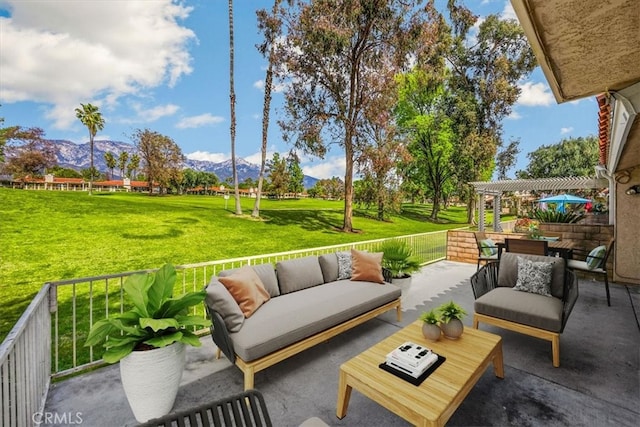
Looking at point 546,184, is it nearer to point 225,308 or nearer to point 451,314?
point 451,314

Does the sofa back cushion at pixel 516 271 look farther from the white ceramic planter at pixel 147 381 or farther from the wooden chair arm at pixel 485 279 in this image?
the white ceramic planter at pixel 147 381

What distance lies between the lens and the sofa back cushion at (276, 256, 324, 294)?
142 inches

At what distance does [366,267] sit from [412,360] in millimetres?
2123

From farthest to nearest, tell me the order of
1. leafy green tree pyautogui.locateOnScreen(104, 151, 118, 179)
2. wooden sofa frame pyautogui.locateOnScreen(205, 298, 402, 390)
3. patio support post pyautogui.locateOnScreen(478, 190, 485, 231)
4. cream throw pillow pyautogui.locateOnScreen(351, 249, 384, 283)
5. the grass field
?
leafy green tree pyautogui.locateOnScreen(104, 151, 118, 179)
patio support post pyautogui.locateOnScreen(478, 190, 485, 231)
the grass field
cream throw pillow pyautogui.locateOnScreen(351, 249, 384, 283)
wooden sofa frame pyautogui.locateOnScreen(205, 298, 402, 390)

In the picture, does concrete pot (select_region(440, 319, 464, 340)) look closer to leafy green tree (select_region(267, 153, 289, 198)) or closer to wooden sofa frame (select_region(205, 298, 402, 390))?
wooden sofa frame (select_region(205, 298, 402, 390))

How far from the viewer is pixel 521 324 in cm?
299

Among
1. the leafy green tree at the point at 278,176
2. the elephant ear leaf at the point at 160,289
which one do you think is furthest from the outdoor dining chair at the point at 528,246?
the leafy green tree at the point at 278,176

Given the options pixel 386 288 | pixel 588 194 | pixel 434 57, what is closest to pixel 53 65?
pixel 386 288

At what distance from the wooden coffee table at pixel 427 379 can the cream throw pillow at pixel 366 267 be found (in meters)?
1.46

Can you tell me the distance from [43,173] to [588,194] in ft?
152

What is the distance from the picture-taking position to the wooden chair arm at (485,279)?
152 inches

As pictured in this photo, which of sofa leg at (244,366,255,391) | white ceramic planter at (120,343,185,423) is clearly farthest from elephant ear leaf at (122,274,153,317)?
sofa leg at (244,366,255,391)

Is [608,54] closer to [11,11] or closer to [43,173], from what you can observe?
[11,11]

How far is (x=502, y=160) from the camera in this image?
20.6 m
